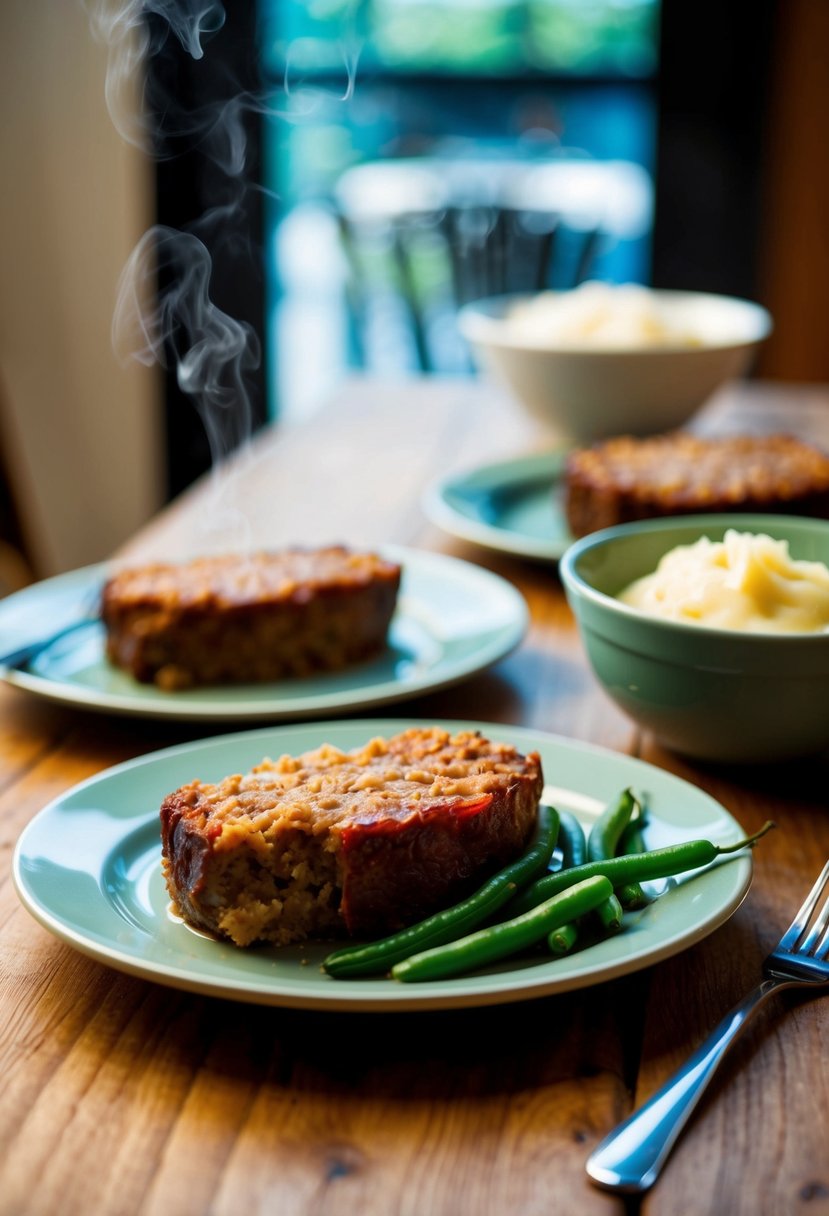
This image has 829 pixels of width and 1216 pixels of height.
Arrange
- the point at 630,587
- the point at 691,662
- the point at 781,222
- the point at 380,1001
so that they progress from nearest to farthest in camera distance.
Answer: the point at 380,1001 < the point at 691,662 < the point at 630,587 < the point at 781,222

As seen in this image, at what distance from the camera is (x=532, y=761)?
3.78ft

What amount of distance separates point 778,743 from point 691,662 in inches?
5.1

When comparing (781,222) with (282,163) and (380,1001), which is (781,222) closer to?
(282,163)

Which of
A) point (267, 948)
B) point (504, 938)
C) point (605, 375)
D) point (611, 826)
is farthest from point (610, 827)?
point (605, 375)

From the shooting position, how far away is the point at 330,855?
103 centimetres

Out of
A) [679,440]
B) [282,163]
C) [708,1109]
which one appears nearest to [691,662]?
[708,1109]

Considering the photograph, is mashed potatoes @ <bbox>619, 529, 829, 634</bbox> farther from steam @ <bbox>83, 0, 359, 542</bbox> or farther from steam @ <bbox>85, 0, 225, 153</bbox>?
steam @ <bbox>85, 0, 225, 153</bbox>

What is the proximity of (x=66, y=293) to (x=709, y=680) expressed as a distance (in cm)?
433

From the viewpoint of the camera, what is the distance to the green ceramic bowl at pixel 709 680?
50.2 inches

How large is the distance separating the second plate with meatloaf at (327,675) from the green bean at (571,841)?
0.36m

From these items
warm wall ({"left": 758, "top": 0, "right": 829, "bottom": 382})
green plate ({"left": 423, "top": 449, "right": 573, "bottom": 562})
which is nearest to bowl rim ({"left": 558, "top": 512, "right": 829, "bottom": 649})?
green plate ({"left": 423, "top": 449, "right": 573, "bottom": 562})

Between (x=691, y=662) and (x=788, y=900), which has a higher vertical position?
Result: (x=691, y=662)

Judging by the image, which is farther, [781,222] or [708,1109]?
[781,222]

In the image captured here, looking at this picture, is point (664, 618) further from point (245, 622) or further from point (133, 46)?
point (133, 46)
